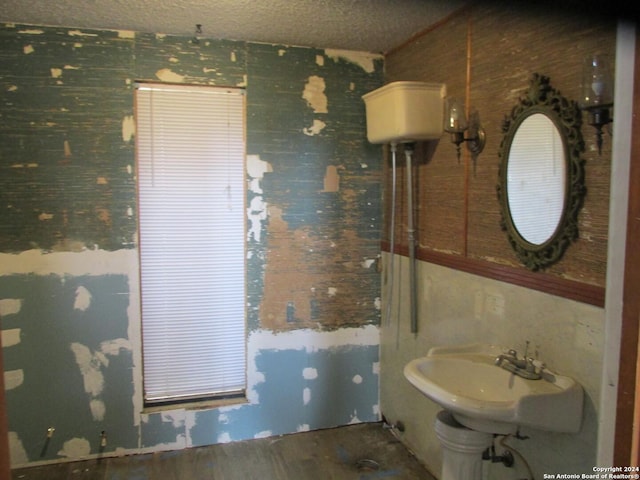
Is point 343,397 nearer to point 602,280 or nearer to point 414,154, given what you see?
point 414,154

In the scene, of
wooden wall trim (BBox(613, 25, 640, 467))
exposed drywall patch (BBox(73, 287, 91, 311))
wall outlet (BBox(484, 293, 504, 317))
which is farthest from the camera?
exposed drywall patch (BBox(73, 287, 91, 311))

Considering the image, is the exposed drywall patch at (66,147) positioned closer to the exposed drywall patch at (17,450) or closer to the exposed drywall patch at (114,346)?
the exposed drywall patch at (114,346)

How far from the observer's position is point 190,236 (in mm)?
2816

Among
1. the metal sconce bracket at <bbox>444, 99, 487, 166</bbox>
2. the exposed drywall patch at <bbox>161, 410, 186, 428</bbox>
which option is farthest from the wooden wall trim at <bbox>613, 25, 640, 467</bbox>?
the exposed drywall patch at <bbox>161, 410, 186, 428</bbox>

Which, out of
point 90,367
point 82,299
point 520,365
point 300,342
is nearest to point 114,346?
point 90,367

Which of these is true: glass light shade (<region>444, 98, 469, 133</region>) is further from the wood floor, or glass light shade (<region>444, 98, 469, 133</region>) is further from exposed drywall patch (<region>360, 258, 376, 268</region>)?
the wood floor

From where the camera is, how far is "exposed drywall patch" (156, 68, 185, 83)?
8.77 ft

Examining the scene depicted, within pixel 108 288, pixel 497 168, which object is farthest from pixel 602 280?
pixel 108 288

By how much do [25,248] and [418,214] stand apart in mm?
2142

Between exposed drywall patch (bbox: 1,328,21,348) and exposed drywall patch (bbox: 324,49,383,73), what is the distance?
92.9 inches

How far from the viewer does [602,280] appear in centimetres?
155

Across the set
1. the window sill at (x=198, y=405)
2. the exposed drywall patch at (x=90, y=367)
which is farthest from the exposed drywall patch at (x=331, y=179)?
the exposed drywall patch at (x=90, y=367)

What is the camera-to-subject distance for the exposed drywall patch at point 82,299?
8.69ft

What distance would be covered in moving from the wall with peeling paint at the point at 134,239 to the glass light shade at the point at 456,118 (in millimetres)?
883
